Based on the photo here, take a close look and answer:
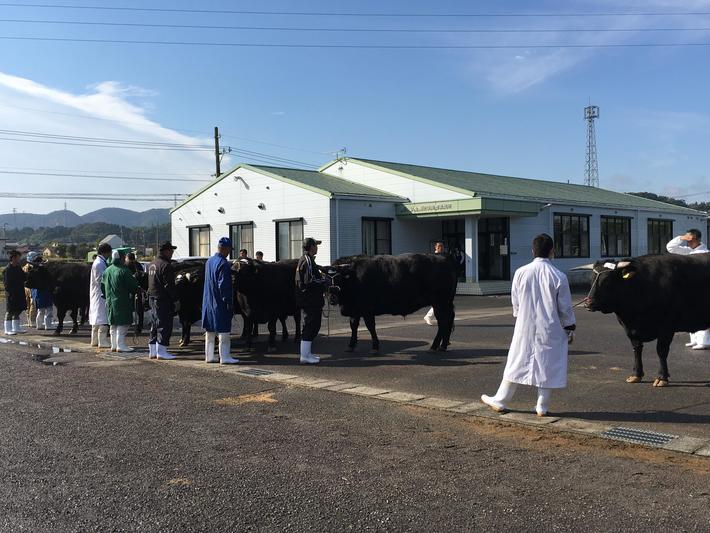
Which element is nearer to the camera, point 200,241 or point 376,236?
point 376,236

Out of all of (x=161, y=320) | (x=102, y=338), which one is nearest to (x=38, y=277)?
(x=102, y=338)

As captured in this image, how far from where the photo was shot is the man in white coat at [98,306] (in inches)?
502

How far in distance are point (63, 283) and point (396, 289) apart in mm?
8222

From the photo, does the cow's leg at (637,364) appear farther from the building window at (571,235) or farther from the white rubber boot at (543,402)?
the building window at (571,235)

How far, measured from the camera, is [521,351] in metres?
6.72

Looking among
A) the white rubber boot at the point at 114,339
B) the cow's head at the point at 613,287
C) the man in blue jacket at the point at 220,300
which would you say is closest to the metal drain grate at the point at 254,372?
the man in blue jacket at the point at 220,300

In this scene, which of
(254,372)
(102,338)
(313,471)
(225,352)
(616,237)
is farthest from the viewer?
(616,237)

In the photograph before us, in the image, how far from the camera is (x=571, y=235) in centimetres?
3412

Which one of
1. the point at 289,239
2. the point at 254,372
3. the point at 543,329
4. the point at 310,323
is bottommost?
the point at 254,372

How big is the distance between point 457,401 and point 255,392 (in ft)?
8.66

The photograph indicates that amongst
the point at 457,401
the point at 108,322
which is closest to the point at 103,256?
the point at 108,322

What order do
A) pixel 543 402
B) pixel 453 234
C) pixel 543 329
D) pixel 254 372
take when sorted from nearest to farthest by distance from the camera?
pixel 543 329 < pixel 543 402 < pixel 254 372 < pixel 453 234

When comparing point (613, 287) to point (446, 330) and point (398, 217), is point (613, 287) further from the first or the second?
point (398, 217)

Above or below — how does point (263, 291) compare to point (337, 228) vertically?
below
